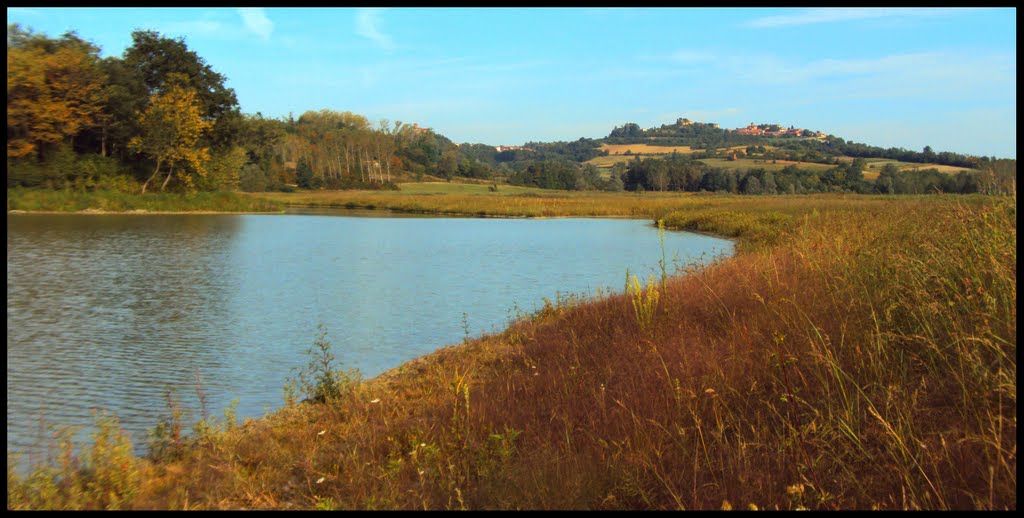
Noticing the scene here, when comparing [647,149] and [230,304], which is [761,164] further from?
[230,304]

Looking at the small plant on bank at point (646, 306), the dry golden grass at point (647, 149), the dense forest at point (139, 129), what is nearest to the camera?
the small plant on bank at point (646, 306)

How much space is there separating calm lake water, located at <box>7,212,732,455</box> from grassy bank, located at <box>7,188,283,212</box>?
40.3 feet

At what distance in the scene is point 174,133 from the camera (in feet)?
149

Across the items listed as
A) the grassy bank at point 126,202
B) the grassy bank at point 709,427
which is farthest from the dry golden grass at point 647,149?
the grassy bank at point 709,427

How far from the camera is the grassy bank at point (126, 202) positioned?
40406mm

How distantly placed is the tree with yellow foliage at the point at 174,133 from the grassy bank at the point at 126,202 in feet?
4.58

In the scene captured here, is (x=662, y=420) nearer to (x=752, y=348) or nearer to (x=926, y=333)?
(x=752, y=348)

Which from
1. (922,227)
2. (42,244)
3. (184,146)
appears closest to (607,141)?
(184,146)

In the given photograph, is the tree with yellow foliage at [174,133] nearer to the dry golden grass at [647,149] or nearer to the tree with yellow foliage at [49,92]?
the tree with yellow foliage at [49,92]

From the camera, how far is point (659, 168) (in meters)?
98.6

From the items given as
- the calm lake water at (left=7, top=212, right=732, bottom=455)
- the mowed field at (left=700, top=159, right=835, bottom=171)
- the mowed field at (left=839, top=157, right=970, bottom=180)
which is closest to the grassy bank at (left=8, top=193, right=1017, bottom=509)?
the calm lake water at (left=7, top=212, right=732, bottom=455)

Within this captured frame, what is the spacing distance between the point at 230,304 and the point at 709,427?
35.7 feet

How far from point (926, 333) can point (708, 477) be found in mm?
1871

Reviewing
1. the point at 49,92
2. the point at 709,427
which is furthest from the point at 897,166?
the point at 709,427
